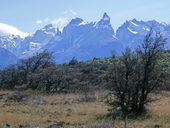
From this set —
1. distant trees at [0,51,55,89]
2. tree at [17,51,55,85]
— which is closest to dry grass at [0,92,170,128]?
distant trees at [0,51,55,89]

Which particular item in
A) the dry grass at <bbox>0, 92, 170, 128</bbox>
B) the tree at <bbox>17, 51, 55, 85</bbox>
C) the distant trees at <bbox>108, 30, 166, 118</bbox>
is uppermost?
the tree at <bbox>17, 51, 55, 85</bbox>

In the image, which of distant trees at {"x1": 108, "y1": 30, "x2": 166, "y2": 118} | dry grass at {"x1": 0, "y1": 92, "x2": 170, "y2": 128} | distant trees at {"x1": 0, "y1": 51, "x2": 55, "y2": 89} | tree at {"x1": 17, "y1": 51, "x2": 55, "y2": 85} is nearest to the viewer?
dry grass at {"x1": 0, "y1": 92, "x2": 170, "y2": 128}

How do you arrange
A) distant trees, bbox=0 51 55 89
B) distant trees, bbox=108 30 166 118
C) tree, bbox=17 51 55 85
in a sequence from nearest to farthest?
distant trees, bbox=108 30 166 118
distant trees, bbox=0 51 55 89
tree, bbox=17 51 55 85

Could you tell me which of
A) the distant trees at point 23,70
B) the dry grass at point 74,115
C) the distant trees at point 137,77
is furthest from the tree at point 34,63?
the distant trees at point 137,77

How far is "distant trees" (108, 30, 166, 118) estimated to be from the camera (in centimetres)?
3794

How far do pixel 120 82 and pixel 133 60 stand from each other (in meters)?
2.48

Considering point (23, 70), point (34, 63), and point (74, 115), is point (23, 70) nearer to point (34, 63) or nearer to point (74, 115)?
point (34, 63)

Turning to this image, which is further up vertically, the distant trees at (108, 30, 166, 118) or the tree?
the tree

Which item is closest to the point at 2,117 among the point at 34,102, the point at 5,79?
the point at 34,102

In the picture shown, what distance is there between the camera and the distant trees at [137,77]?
3794 cm

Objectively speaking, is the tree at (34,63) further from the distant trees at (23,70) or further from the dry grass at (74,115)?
the dry grass at (74,115)

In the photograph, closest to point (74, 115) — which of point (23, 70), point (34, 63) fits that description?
point (23, 70)

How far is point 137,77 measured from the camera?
1533 inches

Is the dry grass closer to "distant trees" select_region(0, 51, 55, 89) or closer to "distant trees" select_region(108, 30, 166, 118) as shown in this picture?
"distant trees" select_region(108, 30, 166, 118)
